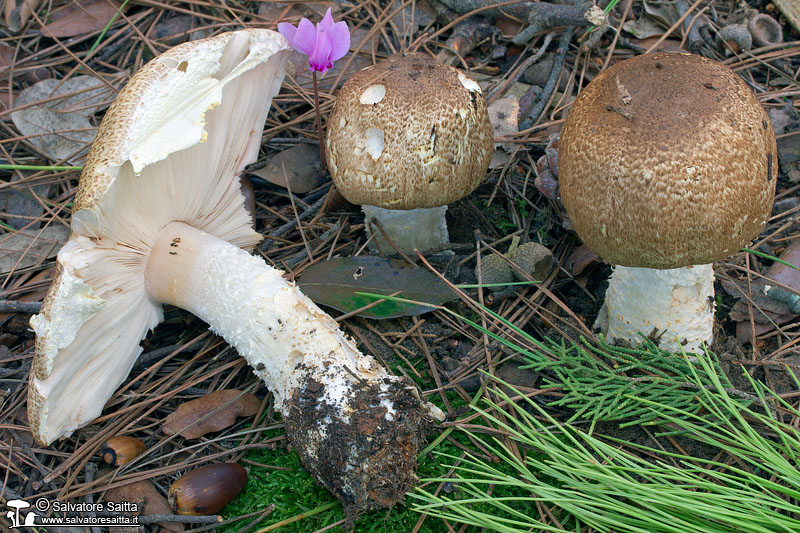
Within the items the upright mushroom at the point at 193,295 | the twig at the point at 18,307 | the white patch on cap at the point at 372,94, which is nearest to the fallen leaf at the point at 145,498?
the upright mushroom at the point at 193,295

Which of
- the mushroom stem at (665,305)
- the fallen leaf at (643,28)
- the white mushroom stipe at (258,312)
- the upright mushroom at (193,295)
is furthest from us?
the fallen leaf at (643,28)

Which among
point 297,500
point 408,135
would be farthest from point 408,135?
point 297,500

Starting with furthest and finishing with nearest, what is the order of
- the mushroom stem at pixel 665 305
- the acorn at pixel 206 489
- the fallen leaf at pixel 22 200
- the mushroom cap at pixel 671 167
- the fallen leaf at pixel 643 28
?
the fallen leaf at pixel 643 28, the fallen leaf at pixel 22 200, the mushroom stem at pixel 665 305, the acorn at pixel 206 489, the mushroom cap at pixel 671 167

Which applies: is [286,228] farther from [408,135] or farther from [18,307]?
[18,307]

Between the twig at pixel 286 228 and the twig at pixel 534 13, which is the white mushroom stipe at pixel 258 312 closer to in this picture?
the twig at pixel 286 228

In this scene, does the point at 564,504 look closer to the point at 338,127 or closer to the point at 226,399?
the point at 226,399

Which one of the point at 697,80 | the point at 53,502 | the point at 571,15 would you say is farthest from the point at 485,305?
the point at 53,502
